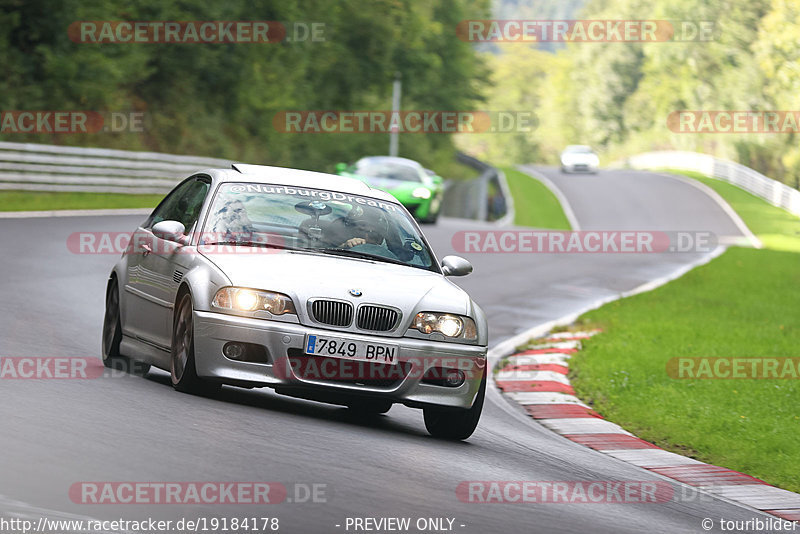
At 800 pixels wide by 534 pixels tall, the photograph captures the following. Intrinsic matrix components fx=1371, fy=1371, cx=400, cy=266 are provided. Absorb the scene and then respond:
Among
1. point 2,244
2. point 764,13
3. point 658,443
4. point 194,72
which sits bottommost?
point 658,443

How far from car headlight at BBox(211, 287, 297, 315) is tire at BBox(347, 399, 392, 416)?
133cm

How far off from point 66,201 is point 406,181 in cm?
795

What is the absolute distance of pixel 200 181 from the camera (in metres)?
10.1

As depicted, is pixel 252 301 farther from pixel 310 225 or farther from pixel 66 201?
pixel 66 201

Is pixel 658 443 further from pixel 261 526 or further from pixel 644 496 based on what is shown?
pixel 261 526

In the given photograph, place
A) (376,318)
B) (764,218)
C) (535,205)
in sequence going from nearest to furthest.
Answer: (376,318)
(764,218)
(535,205)

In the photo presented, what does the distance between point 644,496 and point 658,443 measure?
2.81m

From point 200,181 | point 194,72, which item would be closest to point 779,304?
point 200,181

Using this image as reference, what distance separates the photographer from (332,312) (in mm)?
→ 8375

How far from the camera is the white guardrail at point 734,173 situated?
2417 inches

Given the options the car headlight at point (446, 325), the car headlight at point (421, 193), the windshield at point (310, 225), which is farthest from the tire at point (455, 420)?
the car headlight at point (421, 193)

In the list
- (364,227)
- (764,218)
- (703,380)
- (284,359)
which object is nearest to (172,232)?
(364,227)

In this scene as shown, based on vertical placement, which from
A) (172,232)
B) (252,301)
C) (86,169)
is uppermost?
(86,169)

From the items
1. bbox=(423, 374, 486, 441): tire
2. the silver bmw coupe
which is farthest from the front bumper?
bbox=(423, 374, 486, 441): tire
